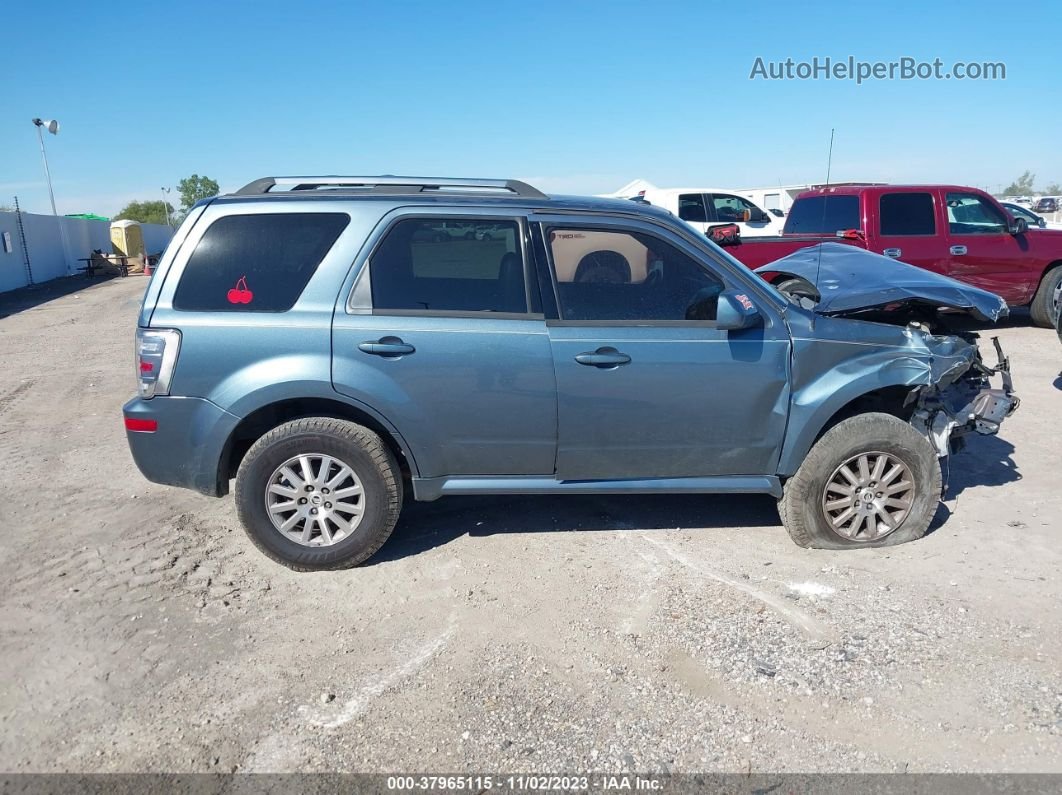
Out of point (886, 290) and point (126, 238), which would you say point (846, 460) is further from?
point (126, 238)

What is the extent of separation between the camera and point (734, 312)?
13.2 ft

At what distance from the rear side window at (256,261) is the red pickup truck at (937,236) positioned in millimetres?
6846

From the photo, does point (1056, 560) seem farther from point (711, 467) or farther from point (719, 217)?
point (719, 217)

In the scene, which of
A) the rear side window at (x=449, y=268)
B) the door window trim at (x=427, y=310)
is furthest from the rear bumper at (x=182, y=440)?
the rear side window at (x=449, y=268)

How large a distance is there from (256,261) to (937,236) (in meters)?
9.07

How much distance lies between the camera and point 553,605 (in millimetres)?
3912

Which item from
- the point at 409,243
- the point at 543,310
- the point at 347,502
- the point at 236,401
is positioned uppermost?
the point at 409,243

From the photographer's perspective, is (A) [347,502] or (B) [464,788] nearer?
(B) [464,788]

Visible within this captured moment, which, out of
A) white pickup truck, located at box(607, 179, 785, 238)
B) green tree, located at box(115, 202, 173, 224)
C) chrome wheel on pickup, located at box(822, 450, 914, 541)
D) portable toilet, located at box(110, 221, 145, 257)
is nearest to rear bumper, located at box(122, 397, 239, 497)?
chrome wheel on pickup, located at box(822, 450, 914, 541)

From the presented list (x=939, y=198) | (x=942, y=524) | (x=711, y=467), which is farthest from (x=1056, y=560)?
(x=939, y=198)

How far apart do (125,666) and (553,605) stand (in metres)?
1.92

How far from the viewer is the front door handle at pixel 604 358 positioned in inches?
161

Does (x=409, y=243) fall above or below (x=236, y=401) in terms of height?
above

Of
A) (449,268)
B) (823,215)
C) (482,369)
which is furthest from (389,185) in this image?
(823,215)
